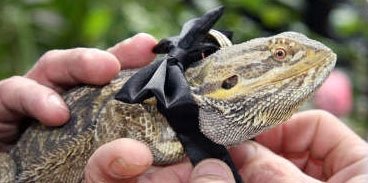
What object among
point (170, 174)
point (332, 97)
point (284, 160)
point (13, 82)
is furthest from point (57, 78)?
point (332, 97)

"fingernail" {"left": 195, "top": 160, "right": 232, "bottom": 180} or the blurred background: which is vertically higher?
"fingernail" {"left": 195, "top": 160, "right": 232, "bottom": 180}

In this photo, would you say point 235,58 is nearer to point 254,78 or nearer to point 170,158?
point 254,78

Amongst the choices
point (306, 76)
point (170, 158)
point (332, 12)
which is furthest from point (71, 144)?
point (332, 12)

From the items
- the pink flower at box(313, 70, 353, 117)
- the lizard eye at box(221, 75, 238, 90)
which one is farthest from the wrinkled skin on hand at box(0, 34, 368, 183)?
the pink flower at box(313, 70, 353, 117)

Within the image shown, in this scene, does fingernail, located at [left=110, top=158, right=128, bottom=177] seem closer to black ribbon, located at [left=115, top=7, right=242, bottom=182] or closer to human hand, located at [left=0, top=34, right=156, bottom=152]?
black ribbon, located at [left=115, top=7, right=242, bottom=182]

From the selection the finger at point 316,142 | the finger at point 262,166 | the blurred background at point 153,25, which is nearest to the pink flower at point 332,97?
the blurred background at point 153,25

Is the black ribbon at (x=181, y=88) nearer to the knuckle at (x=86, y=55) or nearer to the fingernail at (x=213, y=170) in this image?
the fingernail at (x=213, y=170)
